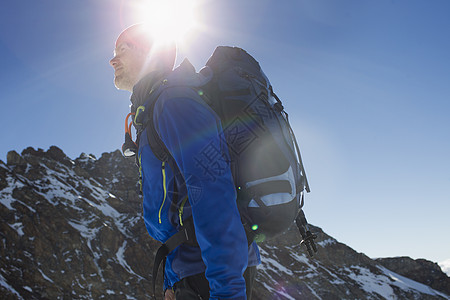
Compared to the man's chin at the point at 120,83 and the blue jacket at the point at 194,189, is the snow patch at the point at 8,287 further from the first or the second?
the blue jacket at the point at 194,189

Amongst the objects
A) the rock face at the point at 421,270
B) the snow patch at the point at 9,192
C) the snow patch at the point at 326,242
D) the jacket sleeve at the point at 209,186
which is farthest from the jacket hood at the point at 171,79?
the rock face at the point at 421,270

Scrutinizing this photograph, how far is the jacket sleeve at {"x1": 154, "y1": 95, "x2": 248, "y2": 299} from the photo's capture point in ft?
4.99

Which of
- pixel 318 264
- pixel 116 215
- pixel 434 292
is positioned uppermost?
pixel 116 215

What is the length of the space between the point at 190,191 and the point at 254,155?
505 millimetres

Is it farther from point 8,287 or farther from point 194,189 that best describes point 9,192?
point 194,189

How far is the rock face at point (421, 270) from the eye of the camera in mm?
86119

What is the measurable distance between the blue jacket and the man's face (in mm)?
323

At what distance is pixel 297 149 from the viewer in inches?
92.2

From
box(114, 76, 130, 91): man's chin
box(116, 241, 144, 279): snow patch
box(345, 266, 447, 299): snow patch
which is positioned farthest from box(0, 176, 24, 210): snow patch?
box(345, 266, 447, 299): snow patch

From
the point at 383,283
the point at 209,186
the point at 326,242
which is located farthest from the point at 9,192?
the point at 383,283

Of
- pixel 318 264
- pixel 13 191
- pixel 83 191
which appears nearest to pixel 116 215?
pixel 83 191

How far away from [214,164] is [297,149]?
35.2 inches

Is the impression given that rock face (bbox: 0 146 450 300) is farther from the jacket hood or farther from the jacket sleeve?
the jacket sleeve

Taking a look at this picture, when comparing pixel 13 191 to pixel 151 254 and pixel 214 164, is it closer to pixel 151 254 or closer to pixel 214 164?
pixel 151 254
